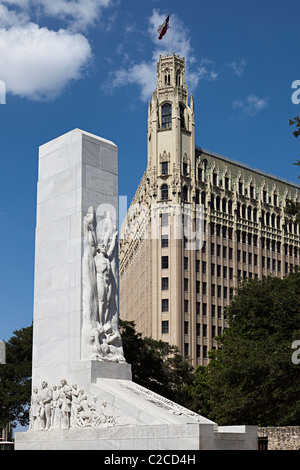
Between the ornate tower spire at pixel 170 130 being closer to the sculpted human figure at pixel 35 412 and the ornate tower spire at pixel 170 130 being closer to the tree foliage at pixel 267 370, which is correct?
the tree foliage at pixel 267 370

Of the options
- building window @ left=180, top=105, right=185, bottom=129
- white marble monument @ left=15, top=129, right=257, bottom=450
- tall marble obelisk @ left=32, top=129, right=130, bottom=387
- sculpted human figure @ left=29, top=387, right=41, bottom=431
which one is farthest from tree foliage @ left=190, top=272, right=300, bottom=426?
building window @ left=180, top=105, right=185, bottom=129

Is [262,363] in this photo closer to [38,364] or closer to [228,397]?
[228,397]

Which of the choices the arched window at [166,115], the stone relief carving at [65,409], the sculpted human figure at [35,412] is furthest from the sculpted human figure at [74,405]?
the arched window at [166,115]

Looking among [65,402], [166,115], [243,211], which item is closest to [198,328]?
[243,211]

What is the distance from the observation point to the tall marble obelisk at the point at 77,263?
23.3 m

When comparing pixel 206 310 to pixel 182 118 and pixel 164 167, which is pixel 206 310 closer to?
pixel 164 167

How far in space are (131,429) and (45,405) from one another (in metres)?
5.14

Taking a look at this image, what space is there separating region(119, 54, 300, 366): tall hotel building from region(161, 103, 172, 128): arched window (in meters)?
0.14

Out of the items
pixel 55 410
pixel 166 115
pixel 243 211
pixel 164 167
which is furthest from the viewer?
pixel 243 211

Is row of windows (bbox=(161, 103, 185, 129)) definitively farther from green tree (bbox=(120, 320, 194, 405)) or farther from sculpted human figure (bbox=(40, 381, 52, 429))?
sculpted human figure (bbox=(40, 381, 52, 429))

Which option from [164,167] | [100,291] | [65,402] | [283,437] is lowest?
[283,437]

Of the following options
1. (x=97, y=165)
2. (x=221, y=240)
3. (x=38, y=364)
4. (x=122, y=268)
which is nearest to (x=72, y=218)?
(x=97, y=165)

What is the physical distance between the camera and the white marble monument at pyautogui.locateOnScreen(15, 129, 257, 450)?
20547mm

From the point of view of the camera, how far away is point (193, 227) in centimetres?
8888
